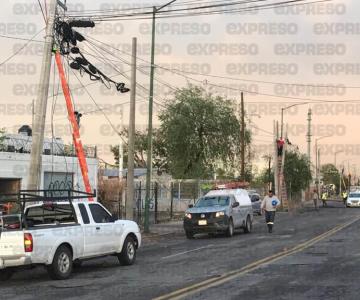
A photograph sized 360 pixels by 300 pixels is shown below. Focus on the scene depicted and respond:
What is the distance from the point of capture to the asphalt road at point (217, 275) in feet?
33.8

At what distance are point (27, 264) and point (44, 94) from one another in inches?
273

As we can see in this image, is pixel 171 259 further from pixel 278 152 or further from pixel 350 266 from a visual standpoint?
pixel 278 152

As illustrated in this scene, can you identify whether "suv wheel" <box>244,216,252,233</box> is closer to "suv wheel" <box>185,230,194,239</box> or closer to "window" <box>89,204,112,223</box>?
"suv wheel" <box>185,230,194,239</box>

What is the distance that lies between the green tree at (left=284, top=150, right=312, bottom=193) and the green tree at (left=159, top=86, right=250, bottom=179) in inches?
835

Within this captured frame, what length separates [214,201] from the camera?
82.2 feet

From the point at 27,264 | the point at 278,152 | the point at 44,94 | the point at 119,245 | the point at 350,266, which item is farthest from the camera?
the point at 278,152

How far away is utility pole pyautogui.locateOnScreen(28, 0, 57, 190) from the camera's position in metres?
17.2

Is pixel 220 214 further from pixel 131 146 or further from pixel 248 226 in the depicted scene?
pixel 131 146

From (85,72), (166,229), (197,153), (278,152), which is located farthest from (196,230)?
(278,152)

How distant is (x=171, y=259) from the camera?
16078 mm

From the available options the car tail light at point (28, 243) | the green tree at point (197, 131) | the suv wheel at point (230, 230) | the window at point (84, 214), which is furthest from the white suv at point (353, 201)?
the car tail light at point (28, 243)

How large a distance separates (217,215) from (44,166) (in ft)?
39.8

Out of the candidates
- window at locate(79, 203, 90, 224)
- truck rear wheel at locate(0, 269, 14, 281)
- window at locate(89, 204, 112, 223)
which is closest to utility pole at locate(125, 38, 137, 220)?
window at locate(89, 204, 112, 223)

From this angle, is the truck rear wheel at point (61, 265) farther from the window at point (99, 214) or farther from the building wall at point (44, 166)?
the building wall at point (44, 166)
